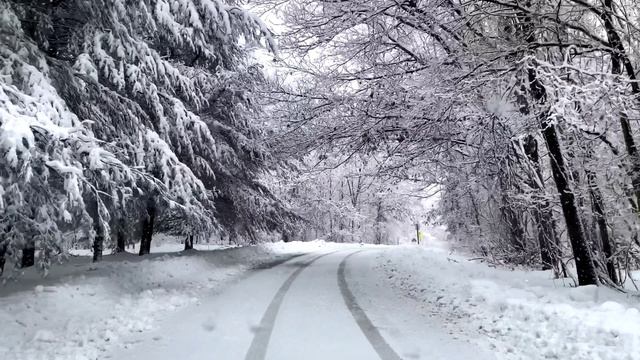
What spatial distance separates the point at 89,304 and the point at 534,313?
7.35 meters

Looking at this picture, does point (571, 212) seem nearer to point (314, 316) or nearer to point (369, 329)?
point (369, 329)

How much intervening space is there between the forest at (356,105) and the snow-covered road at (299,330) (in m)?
1.95

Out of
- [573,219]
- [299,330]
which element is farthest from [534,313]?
[299,330]

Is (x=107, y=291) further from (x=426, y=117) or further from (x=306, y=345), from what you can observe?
(x=426, y=117)

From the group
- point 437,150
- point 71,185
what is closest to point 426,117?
point 437,150

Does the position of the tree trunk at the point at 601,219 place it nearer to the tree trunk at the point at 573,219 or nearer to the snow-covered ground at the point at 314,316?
the tree trunk at the point at 573,219

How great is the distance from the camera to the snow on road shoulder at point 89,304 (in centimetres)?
681

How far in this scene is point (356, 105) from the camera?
11422 mm

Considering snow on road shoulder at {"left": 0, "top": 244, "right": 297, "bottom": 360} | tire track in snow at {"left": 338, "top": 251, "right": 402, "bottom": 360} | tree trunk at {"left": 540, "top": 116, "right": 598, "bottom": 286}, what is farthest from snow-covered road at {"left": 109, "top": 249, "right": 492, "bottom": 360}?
tree trunk at {"left": 540, "top": 116, "right": 598, "bottom": 286}

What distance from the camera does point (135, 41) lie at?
996cm

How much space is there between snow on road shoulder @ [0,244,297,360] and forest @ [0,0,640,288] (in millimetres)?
857

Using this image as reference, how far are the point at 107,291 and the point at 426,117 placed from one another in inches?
288

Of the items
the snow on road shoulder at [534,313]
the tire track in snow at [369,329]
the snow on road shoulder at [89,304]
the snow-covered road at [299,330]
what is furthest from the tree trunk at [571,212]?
the snow on road shoulder at [89,304]

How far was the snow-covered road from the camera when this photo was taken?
610 cm
